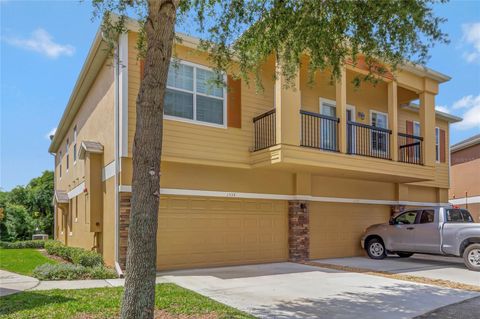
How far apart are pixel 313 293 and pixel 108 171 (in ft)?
21.7

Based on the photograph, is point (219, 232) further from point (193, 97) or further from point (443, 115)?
point (443, 115)

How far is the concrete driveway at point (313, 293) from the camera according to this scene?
6.96 meters

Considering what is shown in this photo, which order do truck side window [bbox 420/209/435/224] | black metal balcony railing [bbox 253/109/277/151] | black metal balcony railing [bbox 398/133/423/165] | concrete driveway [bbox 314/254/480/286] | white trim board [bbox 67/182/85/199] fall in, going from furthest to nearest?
black metal balcony railing [bbox 398/133/423/165]
white trim board [bbox 67/182/85/199]
truck side window [bbox 420/209/435/224]
black metal balcony railing [bbox 253/109/277/151]
concrete driveway [bbox 314/254/480/286]

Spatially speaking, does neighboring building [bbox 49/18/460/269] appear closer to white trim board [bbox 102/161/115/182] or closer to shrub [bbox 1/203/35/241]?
white trim board [bbox 102/161/115/182]

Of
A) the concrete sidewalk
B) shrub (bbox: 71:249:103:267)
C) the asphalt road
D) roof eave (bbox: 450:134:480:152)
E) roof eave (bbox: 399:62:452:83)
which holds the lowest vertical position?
the asphalt road

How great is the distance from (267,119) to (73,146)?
1025cm

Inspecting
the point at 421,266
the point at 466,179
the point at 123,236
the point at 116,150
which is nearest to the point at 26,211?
the point at 116,150

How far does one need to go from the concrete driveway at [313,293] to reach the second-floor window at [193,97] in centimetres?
432

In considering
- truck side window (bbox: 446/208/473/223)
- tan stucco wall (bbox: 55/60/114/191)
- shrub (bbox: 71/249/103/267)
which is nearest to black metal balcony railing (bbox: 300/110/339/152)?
truck side window (bbox: 446/208/473/223)

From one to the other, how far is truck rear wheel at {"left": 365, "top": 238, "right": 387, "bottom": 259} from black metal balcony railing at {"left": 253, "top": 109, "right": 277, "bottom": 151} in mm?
5653

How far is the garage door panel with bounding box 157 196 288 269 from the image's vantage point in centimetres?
1118

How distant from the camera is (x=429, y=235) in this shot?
1291 cm

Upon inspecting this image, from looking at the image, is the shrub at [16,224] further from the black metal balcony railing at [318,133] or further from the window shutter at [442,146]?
the window shutter at [442,146]

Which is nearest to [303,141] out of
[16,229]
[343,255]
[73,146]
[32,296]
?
[343,255]
